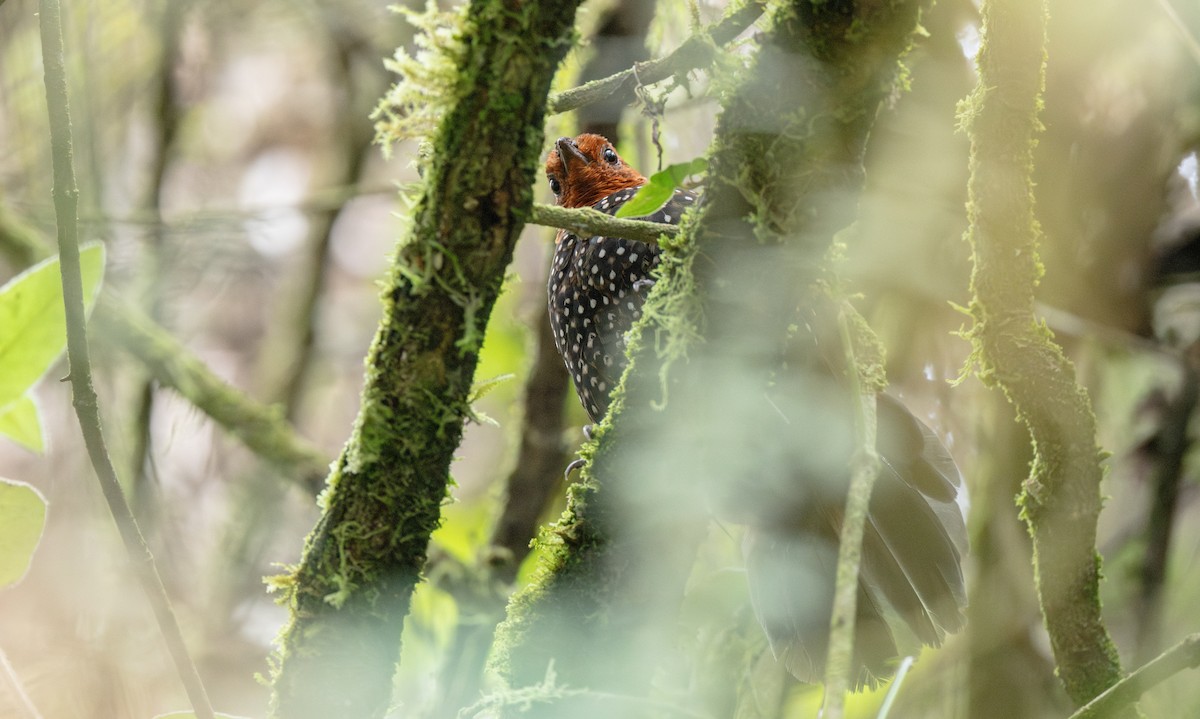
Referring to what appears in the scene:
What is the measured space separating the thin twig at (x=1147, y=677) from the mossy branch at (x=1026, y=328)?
36cm

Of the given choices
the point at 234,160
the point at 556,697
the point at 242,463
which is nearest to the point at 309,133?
the point at 234,160

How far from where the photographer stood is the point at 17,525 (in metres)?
1.41

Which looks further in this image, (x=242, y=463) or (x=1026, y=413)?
(x=242, y=463)

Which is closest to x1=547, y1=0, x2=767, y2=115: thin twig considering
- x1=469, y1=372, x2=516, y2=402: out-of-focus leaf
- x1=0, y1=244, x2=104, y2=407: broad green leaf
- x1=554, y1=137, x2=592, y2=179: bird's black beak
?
x1=469, y1=372, x2=516, y2=402: out-of-focus leaf

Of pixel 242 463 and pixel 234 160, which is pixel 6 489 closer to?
pixel 242 463

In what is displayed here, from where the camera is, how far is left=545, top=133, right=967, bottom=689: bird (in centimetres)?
218

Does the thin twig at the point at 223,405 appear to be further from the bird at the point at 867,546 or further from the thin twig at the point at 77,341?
the thin twig at the point at 77,341

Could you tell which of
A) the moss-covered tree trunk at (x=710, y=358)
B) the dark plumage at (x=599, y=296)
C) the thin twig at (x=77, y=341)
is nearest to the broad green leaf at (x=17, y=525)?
the thin twig at (x=77, y=341)

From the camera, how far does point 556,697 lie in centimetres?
158

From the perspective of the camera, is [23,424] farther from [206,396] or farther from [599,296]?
[206,396]

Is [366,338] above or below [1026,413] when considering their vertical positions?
below

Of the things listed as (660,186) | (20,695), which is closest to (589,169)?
(660,186)

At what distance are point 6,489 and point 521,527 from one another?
219 cm

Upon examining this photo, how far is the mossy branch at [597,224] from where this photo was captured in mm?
1324
